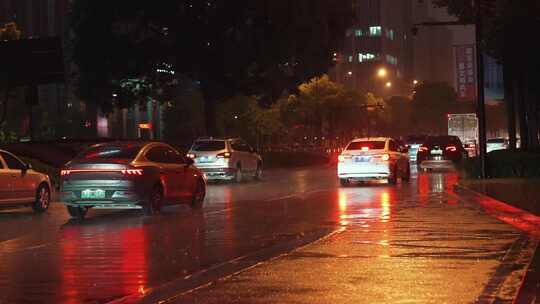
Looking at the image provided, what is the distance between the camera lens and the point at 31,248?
553 inches

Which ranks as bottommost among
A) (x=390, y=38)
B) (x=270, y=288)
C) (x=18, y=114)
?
(x=270, y=288)

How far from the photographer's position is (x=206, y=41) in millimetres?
50750

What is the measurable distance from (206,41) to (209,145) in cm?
1759

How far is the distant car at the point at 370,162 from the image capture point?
29250 mm

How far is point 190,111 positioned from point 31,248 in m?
61.8

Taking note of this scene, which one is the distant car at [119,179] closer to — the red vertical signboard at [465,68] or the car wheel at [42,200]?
the car wheel at [42,200]

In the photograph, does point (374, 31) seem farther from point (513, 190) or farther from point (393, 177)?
point (513, 190)

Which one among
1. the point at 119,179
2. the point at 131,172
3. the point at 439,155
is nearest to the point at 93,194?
the point at 119,179

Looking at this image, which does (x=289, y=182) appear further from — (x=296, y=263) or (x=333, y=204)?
(x=296, y=263)

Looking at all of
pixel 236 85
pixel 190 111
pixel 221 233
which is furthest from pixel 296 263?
pixel 190 111

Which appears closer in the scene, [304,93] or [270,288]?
[270,288]

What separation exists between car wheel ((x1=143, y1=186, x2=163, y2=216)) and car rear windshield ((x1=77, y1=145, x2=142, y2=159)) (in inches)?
36.4

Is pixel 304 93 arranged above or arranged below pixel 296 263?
above

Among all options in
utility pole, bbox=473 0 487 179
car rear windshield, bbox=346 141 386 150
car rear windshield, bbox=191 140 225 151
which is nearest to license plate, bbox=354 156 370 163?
car rear windshield, bbox=346 141 386 150
